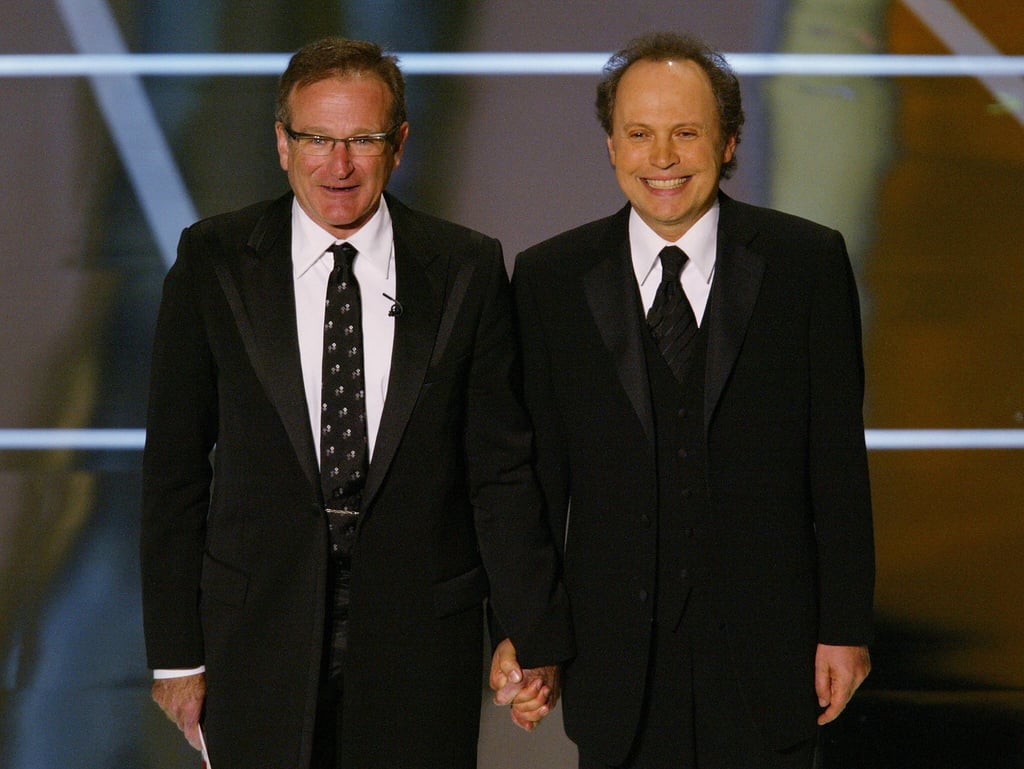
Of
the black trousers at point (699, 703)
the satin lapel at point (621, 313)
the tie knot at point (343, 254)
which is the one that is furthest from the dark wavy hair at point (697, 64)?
the black trousers at point (699, 703)

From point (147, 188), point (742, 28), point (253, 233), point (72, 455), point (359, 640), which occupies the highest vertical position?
point (742, 28)

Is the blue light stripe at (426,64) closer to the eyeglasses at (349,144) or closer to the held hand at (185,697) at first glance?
the eyeglasses at (349,144)

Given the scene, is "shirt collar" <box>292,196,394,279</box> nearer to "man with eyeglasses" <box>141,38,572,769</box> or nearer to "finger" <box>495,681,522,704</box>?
"man with eyeglasses" <box>141,38,572,769</box>

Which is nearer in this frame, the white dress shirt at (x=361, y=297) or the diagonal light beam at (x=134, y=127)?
the white dress shirt at (x=361, y=297)

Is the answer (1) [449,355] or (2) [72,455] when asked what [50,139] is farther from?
(1) [449,355]

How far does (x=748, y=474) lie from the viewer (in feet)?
6.48

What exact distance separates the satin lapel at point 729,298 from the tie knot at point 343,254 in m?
0.55

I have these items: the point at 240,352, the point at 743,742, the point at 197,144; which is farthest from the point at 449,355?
the point at 197,144

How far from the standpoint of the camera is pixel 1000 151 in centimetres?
346

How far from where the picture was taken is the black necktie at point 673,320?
1984mm

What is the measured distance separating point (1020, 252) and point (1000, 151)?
0.27 m

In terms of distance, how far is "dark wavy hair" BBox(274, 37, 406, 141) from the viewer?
1979 mm

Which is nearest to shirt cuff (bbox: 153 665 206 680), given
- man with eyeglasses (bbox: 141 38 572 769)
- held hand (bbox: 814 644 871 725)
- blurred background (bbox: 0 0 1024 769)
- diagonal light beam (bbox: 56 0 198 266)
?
man with eyeglasses (bbox: 141 38 572 769)

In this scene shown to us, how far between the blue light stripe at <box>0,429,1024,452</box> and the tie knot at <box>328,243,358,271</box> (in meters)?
1.65
